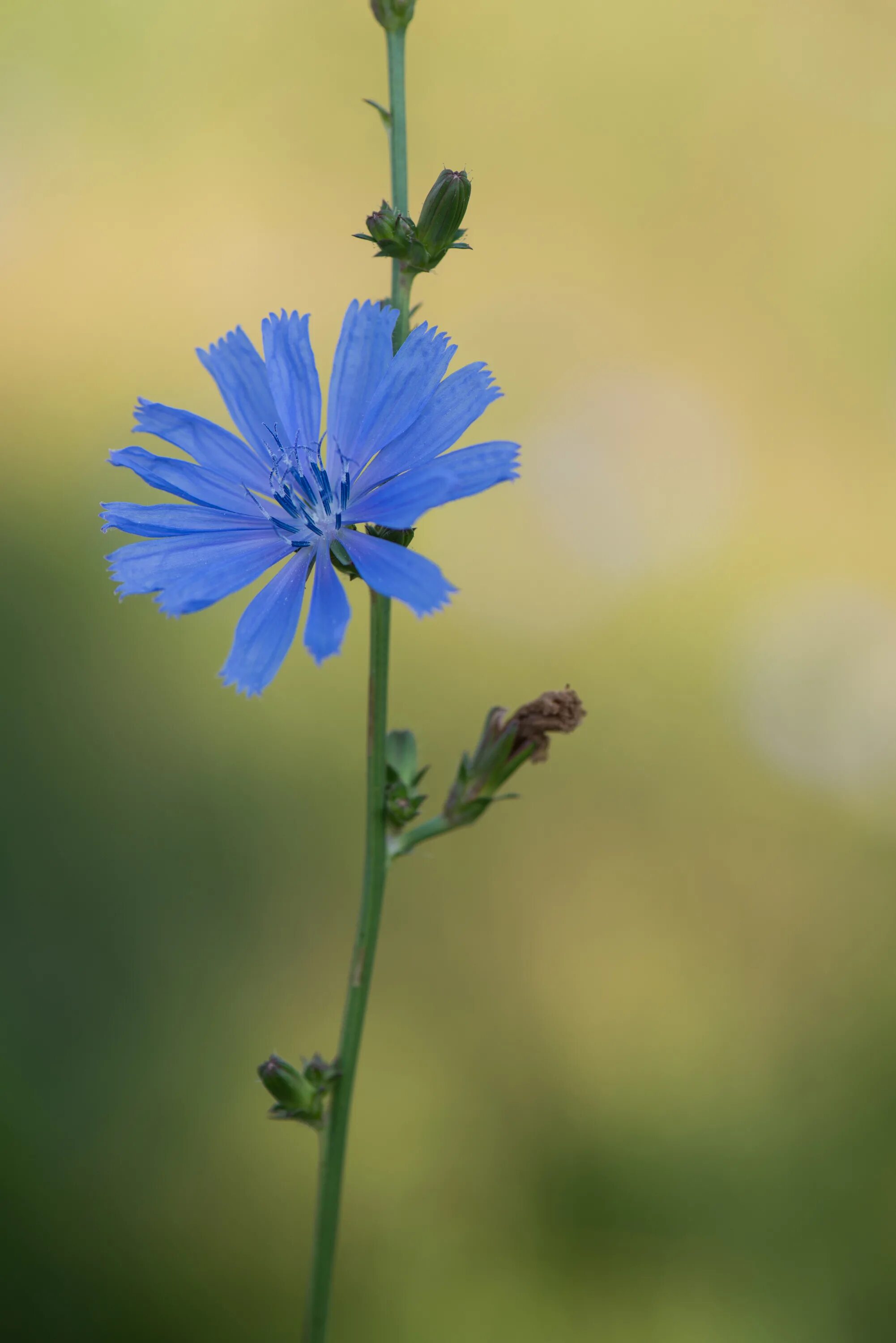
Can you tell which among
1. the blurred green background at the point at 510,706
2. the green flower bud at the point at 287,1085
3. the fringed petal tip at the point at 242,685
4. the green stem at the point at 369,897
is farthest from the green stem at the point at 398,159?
the blurred green background at the point at 510,706

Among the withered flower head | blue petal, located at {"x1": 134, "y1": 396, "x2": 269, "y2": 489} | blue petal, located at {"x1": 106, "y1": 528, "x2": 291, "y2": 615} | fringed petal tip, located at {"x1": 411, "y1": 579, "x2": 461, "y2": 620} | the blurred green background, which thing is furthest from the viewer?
the blurred green background

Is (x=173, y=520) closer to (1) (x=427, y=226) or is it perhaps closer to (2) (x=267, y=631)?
(2) (x=267, y=631)

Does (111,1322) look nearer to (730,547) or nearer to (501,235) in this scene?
(730,547)

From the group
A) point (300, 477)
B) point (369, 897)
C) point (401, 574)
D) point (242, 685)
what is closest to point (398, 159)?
point (300, 477)

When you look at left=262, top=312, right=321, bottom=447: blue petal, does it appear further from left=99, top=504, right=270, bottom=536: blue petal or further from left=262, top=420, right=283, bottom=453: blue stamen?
Result: left=99, top=504, right=270, bottom=536: blue petal

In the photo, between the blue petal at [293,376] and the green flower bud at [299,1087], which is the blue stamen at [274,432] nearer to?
the blue petal at [293,376]

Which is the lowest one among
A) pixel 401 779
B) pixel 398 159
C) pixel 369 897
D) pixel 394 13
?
pixel 369 897

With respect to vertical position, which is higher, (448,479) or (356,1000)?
(448,479)

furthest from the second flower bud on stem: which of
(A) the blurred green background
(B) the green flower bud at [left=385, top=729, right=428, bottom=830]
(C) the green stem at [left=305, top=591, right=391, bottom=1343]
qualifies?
(A) the blurred green background
